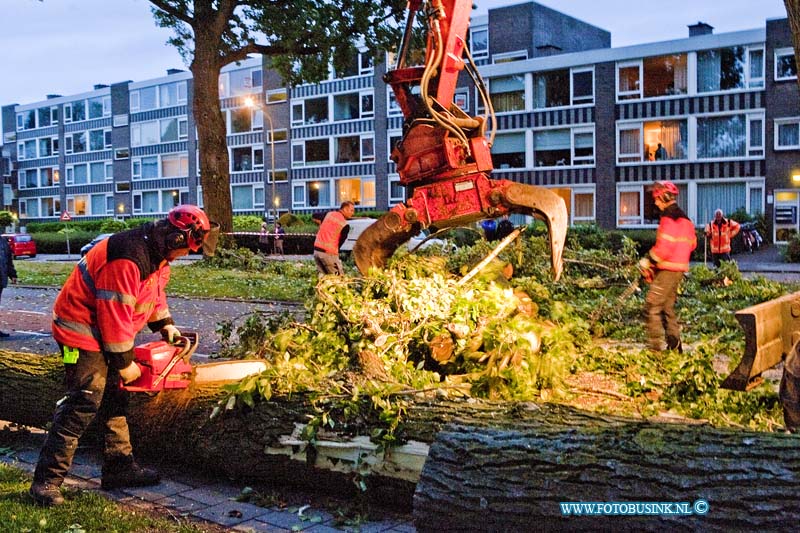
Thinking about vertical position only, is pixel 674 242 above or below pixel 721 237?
above

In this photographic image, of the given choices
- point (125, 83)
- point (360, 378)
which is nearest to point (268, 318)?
point (360, 378)

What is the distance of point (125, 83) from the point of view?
2660 inches

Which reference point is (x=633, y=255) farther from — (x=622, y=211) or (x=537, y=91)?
(x=537, y=91)

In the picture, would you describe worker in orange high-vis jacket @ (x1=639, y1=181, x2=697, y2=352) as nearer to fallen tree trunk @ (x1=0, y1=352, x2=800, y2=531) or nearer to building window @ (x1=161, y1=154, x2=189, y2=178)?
fallen tree trunk @ (x1=0, y1=352, x2=800, y2=531)

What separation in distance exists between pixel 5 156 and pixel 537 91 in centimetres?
5739

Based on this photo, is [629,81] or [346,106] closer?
[629,81]

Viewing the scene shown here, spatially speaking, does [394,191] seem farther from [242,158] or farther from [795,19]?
[795,19]

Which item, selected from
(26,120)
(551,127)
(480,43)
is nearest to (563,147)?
(551,127)

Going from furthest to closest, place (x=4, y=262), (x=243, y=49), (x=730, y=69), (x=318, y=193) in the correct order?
1. (x=318, y=193)
2. (x=730, y=69)
3. (x=243, y=49)
4. (x=4, y=262)

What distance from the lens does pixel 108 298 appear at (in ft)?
16.1

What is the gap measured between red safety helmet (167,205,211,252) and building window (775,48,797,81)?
116 feet

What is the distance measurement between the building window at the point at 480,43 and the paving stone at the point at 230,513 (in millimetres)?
43867

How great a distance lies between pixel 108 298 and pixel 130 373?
49 centimetres

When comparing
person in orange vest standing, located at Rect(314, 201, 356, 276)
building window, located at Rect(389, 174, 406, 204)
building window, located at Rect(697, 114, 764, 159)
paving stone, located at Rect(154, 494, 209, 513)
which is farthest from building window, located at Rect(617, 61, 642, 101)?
paving stone, located at Rect(154, 494, 209, 513)
